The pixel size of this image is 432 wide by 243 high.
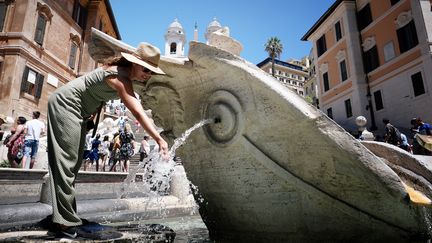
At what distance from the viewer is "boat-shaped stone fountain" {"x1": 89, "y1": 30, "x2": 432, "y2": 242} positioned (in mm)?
2018

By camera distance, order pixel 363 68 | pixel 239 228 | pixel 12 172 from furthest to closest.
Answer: pixel 363 68 → pixel 12 172 → pixel 239 228

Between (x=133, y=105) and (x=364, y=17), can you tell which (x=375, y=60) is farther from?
(x=133, y=105)

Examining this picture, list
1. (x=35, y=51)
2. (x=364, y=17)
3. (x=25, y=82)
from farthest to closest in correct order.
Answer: (x=364, y=17) → (x=35, y=51) → (x=25, y=82)

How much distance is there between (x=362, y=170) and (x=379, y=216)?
1.21 ft

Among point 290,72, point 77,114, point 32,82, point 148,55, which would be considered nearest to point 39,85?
point 32,82

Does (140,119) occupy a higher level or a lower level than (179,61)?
lower

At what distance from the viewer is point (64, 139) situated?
2076mm

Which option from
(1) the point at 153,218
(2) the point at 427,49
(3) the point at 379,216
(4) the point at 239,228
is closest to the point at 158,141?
(4) the point at 239,228

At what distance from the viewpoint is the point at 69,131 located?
2.11 metres

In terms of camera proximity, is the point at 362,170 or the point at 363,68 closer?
the point at 362,170

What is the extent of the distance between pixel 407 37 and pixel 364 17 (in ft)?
15.9

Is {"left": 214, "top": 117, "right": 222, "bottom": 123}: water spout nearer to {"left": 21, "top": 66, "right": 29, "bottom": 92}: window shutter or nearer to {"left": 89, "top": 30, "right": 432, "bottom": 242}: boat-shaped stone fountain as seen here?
{"left": 89, "top": 30, "right": 432, "bottom": 242}: boat-shaped stone fountain

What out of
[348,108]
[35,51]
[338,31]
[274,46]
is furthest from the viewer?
[274,46]

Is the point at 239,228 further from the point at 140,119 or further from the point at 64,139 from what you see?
the point at 64,139
